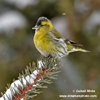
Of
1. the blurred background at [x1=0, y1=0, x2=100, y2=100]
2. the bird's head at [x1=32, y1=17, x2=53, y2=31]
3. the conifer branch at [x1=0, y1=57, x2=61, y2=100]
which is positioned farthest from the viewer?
the blurred background at [x1=0, y1=0, x2=100, y2=100]

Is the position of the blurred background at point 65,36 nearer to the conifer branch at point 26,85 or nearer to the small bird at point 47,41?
the small bird at point 47,41

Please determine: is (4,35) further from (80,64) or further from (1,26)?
(80,64)

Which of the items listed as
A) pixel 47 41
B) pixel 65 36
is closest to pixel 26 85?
pixel 47 41

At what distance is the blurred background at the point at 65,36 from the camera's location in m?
2.21

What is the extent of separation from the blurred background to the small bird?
517 millimetres

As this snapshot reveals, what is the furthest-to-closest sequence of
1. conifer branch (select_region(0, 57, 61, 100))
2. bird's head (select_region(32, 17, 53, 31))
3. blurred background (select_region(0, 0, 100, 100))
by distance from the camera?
blurred background (select_region(0, 0, 100, 100)) → bird's head (select_region(32, 17, 53, 31)) → conifer branch (select_region(0, 57, 61, 100))

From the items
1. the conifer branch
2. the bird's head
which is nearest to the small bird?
the bird's head

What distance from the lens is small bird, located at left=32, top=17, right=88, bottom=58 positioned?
5.22 ft

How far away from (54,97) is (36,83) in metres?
1.40

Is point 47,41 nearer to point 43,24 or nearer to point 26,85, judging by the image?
point 43,24

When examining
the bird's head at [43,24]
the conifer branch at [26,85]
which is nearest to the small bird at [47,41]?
the bird's head at [43,24]

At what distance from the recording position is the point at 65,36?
2.25m

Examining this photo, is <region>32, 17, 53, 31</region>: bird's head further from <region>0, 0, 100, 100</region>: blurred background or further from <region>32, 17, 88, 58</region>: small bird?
<region>0, 0, 100, 100</region>: blurred background

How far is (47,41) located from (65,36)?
650 millimetres
